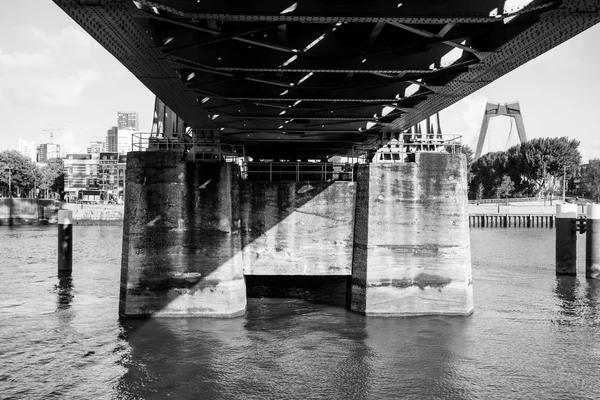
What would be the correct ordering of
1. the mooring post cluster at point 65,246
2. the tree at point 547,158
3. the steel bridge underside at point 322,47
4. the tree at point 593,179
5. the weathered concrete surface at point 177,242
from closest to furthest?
the steel bridge underside at point 322,47 → the weathered concrete surface at point 177,242 → the mooring post cluster at point 65,246 → the tree at point 547,158 → the tree at point 593,179

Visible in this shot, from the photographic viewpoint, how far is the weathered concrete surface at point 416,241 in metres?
25.5

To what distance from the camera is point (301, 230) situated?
89.1ft

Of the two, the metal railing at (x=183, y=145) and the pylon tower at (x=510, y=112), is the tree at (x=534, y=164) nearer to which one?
the pylon tower at (x=510, y=112)

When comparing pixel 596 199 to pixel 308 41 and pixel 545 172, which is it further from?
pixel 308 41

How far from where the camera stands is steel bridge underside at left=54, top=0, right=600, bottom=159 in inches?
537

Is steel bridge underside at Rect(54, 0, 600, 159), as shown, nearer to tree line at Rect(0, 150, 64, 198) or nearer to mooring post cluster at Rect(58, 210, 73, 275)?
mooring post cluster at Rect(58, 210, 73, 275)

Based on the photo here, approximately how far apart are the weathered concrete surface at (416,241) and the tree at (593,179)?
457 feet

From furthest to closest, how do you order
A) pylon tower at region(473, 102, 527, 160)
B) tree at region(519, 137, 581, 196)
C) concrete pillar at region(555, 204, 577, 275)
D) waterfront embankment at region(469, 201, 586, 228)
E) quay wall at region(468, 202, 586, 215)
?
pylon tower at region(473, 102, 527, 160) < tree at region(519, 137, 581, 196) < quay wall at region(468, 202, 586, 215) < waterfront embankment at region(469, 201, 586, 228) < concrete pillar at region(555, 204, 577, 275)

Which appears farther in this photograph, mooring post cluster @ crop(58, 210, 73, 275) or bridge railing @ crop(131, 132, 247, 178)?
mooring post cluster @ crop(58, 210, 73, 275)

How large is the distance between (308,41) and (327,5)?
3.65 meters

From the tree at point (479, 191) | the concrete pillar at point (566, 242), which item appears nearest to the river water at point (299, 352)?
the concrete pillar at point (566, 242)

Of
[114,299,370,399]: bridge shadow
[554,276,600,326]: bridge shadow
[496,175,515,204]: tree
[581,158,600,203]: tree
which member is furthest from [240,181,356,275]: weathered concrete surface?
[581,158,600,203]: tree

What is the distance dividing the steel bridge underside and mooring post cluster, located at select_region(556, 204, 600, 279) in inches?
676

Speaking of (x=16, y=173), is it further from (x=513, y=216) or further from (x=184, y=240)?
(x=184, y=240)
